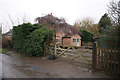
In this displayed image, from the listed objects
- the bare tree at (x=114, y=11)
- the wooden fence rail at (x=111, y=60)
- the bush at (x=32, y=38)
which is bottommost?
the wooden fence rail at (x=111, y=60)

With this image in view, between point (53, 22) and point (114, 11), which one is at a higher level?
point (53, 22)

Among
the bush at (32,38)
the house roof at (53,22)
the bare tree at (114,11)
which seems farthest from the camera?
the house roof at (53,22)

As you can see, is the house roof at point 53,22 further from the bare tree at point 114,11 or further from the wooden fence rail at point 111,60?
the wooden fence rail at point 111,60

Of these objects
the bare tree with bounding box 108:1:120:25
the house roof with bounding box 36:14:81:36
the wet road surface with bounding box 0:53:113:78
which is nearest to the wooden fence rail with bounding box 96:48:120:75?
the wet road surface with bounding box 0:53:113:78

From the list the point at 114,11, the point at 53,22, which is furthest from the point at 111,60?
the point at 53,22

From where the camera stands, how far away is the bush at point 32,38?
9.21 m

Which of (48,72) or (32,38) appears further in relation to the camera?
(32,38)

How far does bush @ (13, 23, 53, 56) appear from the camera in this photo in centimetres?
921

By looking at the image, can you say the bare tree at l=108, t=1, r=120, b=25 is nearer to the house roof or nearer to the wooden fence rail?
the wooden fence rail

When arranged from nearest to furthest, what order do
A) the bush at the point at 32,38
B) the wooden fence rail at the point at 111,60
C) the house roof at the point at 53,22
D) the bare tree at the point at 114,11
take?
1. the wooden fence rail at the point at 111,60
2. the bare tree at the point at 114,11
3. the bush at the point at 32,38
4. the house roof at the point at 53,22

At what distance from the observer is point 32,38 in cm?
964

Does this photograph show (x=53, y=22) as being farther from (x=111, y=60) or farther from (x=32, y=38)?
(x=111, y=60)

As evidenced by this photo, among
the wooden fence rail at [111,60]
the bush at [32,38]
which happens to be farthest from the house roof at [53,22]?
the wooden fence rail at [111,60]

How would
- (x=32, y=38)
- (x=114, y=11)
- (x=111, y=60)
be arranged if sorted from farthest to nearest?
(x=32, y=38) → (x=114, y=11) → (x=111, y=60)
